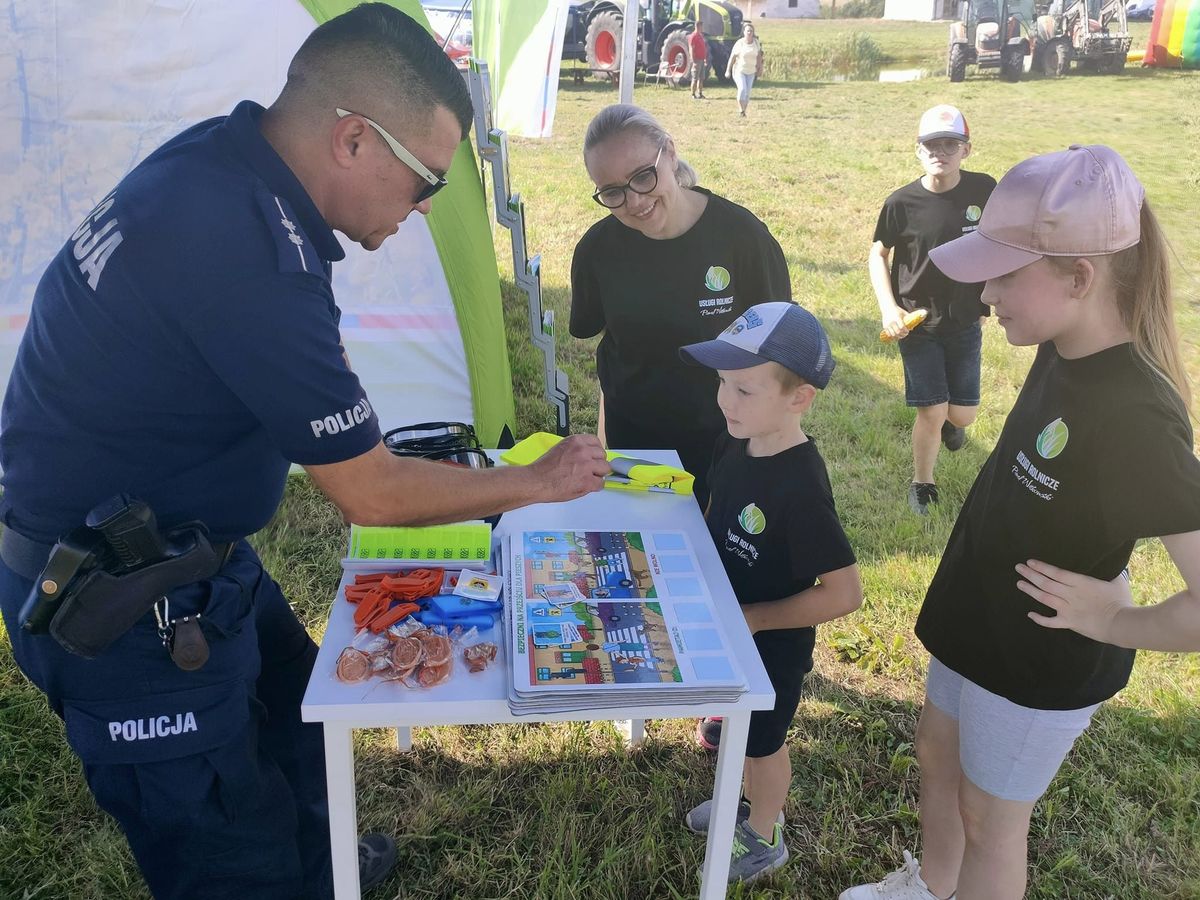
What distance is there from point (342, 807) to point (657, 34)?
19533mm

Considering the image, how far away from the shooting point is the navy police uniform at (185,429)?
1.47 meters

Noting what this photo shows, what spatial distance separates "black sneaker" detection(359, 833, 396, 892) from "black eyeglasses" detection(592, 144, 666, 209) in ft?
5.95

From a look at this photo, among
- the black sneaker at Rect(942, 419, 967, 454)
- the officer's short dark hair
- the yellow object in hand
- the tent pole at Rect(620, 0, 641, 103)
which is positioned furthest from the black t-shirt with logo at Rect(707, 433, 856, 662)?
the tent pole at Rect(620, 0, 641, 103)

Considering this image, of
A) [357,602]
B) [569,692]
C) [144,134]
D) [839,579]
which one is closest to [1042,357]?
[839,579]

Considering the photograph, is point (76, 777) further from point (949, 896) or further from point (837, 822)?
point (949, 896)

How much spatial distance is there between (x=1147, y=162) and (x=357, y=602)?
14040 mm

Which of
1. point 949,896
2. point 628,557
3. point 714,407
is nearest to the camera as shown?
point 628,557

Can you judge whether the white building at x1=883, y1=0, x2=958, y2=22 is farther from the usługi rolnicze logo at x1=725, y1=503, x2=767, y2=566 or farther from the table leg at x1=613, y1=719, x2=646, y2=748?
the usługi rolnicze logo at x1=725, y1=503, x2=767, y2=566

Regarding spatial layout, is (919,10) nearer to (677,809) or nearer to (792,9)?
(792,9)

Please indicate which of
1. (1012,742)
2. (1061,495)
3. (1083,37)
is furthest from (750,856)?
(1083,37)

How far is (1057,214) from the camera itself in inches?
61.4

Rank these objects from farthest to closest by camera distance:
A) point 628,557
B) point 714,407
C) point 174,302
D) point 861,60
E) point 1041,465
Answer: point 861,60 < point 714,407 < point 628,557 < point 1041,465 < point 174,302

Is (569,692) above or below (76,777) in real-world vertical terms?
above

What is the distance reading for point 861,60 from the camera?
23.1 meters
